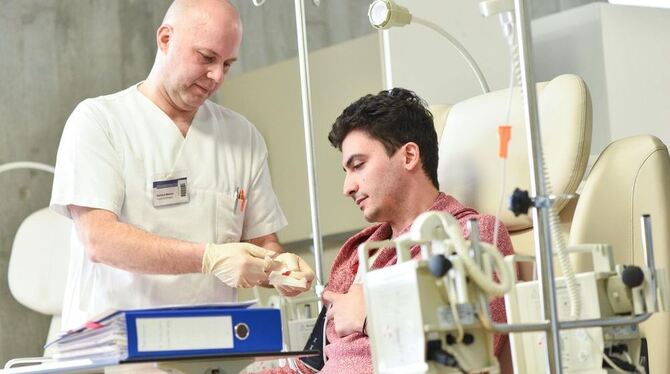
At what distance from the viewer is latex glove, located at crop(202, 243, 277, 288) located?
7.23 ft

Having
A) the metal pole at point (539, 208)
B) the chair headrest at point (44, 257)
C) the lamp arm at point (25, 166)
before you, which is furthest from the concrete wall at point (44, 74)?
the metal pole at point (539, 208)

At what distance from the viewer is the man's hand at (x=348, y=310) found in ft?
7.23

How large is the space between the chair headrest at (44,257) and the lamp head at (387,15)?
2.08 metres

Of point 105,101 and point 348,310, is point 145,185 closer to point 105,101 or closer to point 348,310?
point 105,101

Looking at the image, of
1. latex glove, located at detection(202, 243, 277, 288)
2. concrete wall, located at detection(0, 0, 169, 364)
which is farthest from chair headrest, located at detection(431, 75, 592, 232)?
concrete wall, located at detection(0, 0, 169, 364)

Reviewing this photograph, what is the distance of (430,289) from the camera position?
4.89 feet

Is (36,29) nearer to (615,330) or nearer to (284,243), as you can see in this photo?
(284,243)

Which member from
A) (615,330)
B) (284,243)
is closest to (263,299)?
(284,243)

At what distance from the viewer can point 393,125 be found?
8.09 ft

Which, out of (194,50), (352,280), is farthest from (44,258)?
(352,280)

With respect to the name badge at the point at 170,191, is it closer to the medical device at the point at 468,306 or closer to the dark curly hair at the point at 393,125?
the dark curly hair at the point at 393,125

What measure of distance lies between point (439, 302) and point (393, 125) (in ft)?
3.33

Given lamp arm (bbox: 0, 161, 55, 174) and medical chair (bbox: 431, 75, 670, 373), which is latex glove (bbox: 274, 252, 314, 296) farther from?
lamp arm (bbox: 0, 161, 55, 174)

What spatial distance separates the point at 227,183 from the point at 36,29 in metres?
2.60
